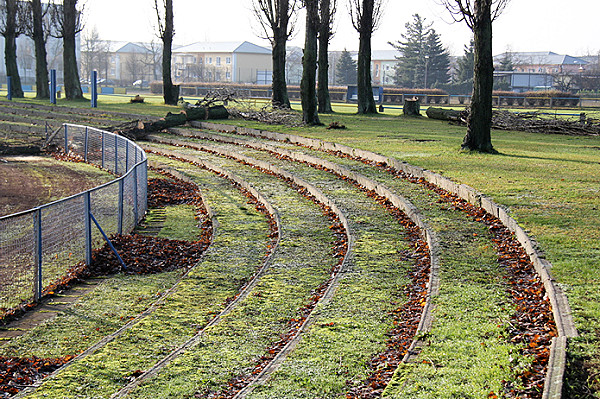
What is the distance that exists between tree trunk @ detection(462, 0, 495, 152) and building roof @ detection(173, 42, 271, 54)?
11119 cm

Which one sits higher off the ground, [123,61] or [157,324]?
[123,61]

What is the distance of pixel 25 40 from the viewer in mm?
127062

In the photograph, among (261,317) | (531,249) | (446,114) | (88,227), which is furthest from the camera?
(446,114)

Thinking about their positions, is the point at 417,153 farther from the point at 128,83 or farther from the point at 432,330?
the point at 128,83

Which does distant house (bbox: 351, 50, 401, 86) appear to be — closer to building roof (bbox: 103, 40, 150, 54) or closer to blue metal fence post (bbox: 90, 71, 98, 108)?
building roof (bbox: 103, 40, 150, 54)

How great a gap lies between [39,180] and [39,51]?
30589mm

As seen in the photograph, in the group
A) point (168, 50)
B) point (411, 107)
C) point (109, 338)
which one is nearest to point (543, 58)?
point (411, 107)

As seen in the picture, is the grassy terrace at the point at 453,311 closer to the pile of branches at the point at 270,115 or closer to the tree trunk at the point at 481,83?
the tree trunk at the point at 481,83

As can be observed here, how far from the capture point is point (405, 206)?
496 inches

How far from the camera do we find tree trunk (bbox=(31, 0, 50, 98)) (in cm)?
4684

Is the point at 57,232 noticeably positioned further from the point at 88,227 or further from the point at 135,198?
the point at 135,198

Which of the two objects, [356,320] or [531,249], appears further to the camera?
[531,249]

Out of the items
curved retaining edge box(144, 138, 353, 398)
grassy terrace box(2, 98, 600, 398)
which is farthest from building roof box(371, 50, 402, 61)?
grassy terrace box(2, 98, 600, 398)

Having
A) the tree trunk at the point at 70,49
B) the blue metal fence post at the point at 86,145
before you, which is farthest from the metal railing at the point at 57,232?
the tree trunk at the point at 70,49
